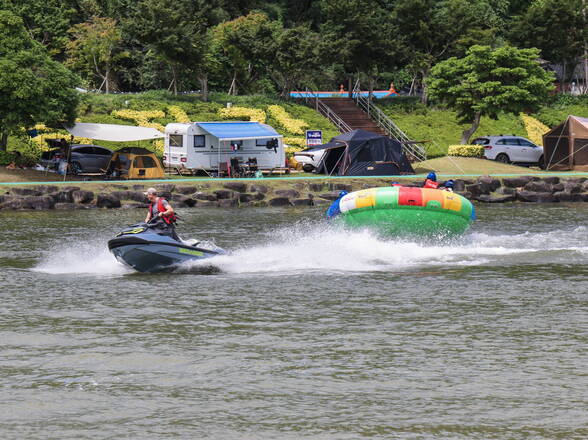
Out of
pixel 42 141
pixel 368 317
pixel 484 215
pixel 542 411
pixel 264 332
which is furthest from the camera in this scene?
pixel 42 141

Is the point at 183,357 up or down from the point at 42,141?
down

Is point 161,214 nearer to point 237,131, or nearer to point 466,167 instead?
point 237,131

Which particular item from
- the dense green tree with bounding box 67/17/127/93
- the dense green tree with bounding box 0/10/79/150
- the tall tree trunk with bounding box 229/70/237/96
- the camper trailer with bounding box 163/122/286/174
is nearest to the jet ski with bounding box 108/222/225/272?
the dense green tree with bounding box 0/10/79/150

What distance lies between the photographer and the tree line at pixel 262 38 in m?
57.0

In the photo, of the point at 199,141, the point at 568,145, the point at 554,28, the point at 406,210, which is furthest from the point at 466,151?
the point at 406,210

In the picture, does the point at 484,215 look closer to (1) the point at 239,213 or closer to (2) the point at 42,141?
(1) the point at 239,213

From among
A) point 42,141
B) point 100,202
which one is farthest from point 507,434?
point 42,141

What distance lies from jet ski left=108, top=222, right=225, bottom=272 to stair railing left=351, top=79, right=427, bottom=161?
33.8 meters

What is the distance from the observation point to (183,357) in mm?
13656

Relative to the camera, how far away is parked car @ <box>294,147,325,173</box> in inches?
1859

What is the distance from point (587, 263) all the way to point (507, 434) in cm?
1309

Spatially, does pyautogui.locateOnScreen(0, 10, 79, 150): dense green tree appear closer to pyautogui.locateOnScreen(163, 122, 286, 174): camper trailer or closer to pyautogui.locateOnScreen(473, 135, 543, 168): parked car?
pyautogui.locateOnScreen(163, 122, 286, 174): camper trailer

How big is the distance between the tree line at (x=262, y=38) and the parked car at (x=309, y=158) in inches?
443

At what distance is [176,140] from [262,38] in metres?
14.7
